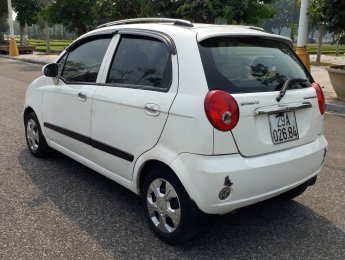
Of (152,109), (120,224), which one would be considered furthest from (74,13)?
(152,109)

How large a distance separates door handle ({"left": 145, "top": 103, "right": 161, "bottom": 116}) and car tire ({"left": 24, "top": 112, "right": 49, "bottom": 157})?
226cm

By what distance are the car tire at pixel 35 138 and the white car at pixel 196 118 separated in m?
1.26

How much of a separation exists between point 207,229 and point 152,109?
1072 millimetres

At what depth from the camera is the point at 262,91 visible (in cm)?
306

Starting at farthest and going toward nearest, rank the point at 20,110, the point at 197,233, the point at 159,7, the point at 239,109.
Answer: the point at 159,7 < the point at 20,110 < the point at 197,233 < the point at 239,109

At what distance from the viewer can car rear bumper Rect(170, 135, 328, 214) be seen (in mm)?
2779

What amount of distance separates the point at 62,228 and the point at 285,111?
2027 millimetres

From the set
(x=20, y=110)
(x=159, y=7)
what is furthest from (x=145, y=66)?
(x=159, y=7)

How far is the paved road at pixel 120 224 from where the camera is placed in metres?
3.08

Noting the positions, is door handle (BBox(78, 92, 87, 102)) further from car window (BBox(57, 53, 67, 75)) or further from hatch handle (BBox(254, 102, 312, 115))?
hatch handle (BBox(254, 102, 312, 115))

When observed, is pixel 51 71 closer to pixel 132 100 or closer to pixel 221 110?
pixel 132 100

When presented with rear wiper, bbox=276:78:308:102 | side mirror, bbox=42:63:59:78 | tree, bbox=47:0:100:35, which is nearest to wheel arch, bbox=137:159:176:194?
rear wiper, bbox=276:78:308:102

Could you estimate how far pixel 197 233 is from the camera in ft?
10.1

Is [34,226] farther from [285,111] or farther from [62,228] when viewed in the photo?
[285,111]
